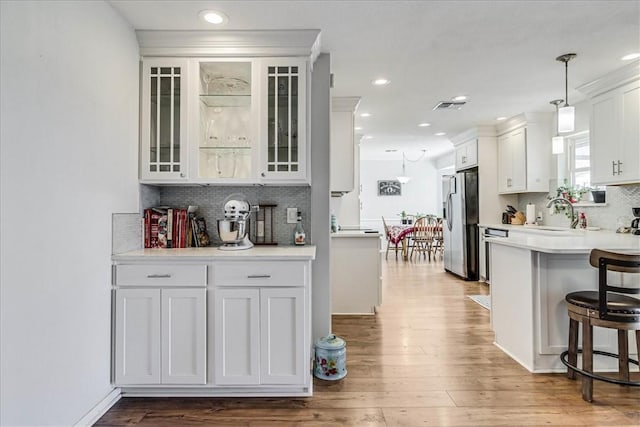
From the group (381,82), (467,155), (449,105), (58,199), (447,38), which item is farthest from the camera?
(467,155)

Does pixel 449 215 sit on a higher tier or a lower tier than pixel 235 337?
higher

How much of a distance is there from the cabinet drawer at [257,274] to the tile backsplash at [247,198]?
24.0 inches

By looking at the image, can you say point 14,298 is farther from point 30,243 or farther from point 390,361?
point 390,361

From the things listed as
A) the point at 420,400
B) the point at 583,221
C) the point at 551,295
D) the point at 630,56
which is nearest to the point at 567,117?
the point at 630,56

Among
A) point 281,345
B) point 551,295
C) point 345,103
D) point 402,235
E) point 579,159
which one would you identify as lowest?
point 281,345

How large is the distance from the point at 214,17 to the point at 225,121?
2.14 feet

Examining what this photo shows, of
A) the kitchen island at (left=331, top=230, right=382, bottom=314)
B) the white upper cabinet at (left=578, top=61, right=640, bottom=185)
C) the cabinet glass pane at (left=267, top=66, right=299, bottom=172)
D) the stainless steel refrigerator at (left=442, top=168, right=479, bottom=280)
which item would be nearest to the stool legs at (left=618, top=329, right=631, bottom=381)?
the white upper cabinet at (left=578, top=61, right=640, bottom=185)

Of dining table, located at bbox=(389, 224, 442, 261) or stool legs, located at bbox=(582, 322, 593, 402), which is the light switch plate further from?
dining table, located at bbox=(389, 224, 442, 261)

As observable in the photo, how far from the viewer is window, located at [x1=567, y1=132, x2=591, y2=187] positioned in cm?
431

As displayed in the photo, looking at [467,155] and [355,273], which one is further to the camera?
[467,155]

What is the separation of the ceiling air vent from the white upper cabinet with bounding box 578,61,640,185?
1192 mm

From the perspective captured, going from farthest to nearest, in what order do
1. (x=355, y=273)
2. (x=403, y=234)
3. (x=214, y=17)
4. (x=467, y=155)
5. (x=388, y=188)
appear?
(x=388, y=188) → (x=403, y=234) → (x=467, y=155) → (x=355, y=273) → (x=214, y=17)

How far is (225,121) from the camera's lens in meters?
2.49

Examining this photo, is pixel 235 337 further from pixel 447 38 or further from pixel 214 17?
pixel 447 38
